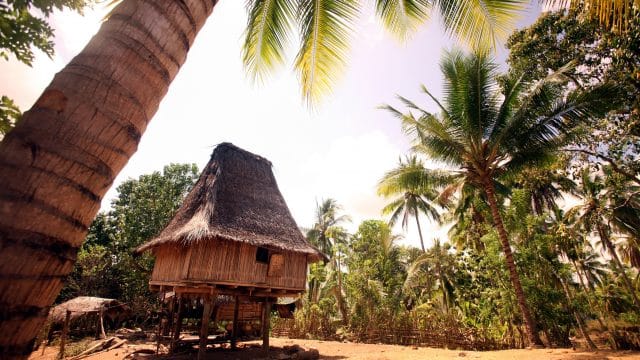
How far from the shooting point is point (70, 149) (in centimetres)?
113

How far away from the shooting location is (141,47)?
4.63ft

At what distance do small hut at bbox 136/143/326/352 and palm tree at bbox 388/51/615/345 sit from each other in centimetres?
610

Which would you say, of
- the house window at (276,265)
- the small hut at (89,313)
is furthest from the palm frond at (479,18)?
the small hut at (89,313)

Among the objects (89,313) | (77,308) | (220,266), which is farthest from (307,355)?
(89,313)

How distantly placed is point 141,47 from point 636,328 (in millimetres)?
18363

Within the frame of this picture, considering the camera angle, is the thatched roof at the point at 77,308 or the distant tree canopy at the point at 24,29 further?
the thatched roof at the point at 77,308

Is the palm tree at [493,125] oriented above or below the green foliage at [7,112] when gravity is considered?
above

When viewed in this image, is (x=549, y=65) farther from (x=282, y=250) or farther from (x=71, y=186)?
(x=71, y=186)

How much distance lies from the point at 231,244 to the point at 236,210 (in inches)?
51.3

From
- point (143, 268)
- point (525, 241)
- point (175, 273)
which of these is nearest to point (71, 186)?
point (175, 273)

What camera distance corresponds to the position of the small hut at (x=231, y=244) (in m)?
9.59

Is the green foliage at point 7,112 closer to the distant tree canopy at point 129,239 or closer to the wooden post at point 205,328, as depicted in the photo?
the wooden post at point 205,328

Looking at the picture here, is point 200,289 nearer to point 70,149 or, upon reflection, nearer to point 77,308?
point 77,308

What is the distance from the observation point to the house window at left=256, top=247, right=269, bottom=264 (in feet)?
36.5
